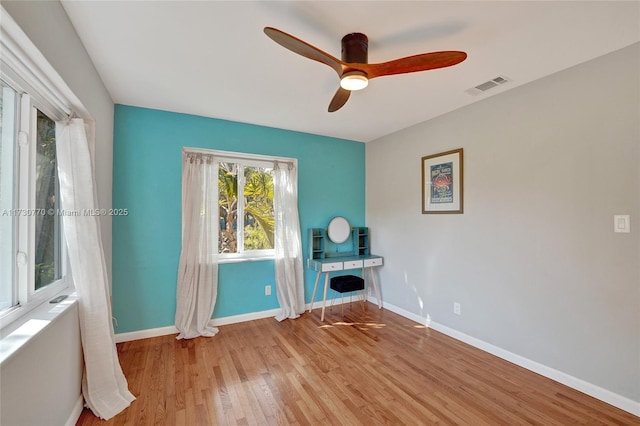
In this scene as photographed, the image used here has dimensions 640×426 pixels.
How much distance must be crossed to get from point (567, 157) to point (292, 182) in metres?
2.72

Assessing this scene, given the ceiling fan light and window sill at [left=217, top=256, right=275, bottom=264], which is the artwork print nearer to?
the ceiling fan light

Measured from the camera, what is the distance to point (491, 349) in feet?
8.75

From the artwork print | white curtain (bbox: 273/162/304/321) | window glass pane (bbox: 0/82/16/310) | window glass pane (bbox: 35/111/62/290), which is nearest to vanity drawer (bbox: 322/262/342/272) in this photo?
white curtain (bbox: 273/162/304/321)

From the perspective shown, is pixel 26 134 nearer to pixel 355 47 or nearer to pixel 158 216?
pixel 158 216

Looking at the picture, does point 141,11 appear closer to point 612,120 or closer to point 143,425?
point 143,425

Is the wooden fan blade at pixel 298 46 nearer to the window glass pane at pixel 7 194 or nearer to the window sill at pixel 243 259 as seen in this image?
the window glass pane at pixel 7 194

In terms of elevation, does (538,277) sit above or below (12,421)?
above

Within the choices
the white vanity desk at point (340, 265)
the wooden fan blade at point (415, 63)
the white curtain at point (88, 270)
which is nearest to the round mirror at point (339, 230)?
the white vanity desk at point (340, 265)

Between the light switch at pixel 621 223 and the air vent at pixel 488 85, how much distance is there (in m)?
1.32

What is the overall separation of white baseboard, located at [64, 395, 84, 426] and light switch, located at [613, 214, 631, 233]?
3712mm

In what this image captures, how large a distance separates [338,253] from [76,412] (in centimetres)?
301

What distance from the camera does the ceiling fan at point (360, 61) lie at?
155 centimetres

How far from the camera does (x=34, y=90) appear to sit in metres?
1.48

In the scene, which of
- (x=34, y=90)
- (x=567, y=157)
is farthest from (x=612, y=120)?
(x=34, y=90)
